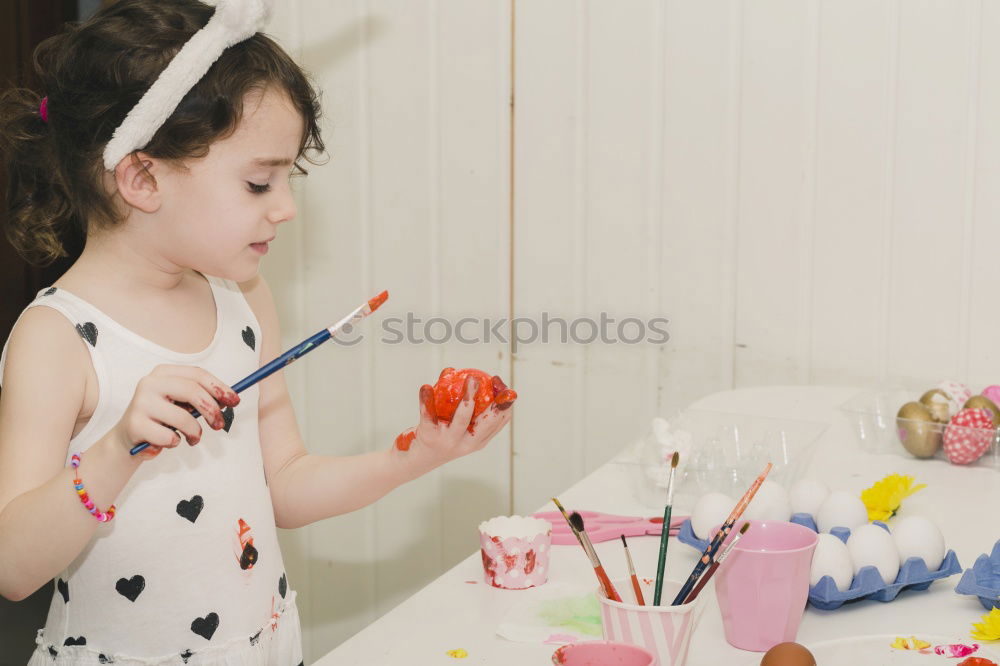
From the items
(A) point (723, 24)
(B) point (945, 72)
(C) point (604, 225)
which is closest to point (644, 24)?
(A) point (723, 24)

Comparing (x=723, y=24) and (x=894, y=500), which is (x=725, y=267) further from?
(x=894, y=500)

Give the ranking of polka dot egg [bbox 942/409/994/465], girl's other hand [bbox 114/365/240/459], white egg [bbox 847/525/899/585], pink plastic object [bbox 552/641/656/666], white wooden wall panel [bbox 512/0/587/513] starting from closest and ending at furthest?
pink plastic object [bbox 552/641/656/666], girl's other hand [bbox 114/365/240/459], white egg [bbox 847/525/899/585], polka dot egg [bbox 942/409/994/465], white wooden wall panel [bbox 512/0/587/513]

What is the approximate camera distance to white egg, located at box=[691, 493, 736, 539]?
0.99 metres

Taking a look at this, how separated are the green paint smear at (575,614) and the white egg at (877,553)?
8.8 inches

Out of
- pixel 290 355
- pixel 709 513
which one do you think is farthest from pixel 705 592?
pixel 290 355

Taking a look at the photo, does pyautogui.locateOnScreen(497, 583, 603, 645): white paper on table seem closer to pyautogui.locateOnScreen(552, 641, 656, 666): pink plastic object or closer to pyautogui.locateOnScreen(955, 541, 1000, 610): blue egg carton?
pyautogui.locateOnScreen(552, 641, 656, 666): pink plastic object

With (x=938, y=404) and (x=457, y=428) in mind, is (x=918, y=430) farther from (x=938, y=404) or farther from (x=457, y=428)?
(x=457, y=428)

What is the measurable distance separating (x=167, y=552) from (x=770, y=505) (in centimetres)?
58

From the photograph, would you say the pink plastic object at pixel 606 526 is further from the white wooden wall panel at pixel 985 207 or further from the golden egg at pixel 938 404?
the white wooden wall panel at pixel 985 207

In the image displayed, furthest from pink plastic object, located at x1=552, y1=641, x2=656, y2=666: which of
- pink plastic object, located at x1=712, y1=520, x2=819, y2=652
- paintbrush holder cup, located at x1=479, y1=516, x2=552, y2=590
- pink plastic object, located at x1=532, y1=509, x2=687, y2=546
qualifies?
pink plastic object, located at x1=532, y1=509, x2=687, y2=546

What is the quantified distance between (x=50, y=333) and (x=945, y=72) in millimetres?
1278

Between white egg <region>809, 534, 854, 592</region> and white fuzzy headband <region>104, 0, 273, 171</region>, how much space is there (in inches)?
26.7

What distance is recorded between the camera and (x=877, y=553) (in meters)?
0.92

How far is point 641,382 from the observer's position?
6.07 ft
